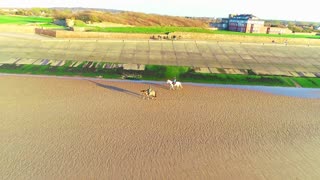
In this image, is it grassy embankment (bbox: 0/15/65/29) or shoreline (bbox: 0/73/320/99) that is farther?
grassy embankment (bbox: 0/15/65/29)

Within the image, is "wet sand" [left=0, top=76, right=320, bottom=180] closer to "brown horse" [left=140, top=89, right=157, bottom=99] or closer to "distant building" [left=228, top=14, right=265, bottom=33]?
"brown horse" [left=140, top=89, right=157, bottom=99]

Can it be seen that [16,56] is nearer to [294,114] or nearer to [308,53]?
[294,114]

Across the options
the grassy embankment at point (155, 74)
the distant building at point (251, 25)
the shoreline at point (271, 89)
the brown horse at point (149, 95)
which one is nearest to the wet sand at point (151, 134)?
the brown horse at point (149, 95)


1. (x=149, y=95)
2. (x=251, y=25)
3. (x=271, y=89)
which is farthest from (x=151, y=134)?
(x=251, y=25)

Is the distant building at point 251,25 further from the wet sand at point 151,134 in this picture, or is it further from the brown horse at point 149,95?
the brown horse at point 149,95

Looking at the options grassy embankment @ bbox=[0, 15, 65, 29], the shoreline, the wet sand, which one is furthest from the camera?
grassy embankment @ bbox=[0, 15, 65, 29]

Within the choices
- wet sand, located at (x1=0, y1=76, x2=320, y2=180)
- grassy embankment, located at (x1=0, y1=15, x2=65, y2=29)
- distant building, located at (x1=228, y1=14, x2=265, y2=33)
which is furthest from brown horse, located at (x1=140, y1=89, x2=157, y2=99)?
distant building, located at (x1=228, y1=14, x2=265, y2=33)

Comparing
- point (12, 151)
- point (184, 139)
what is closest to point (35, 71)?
point (12, 151)
